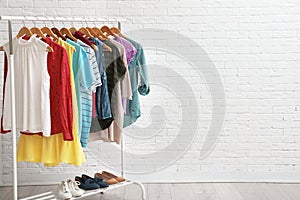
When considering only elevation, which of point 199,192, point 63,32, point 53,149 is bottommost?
point 199,192

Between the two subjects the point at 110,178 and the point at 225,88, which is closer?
the point at 110,178

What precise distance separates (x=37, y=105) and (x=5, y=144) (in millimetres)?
1407

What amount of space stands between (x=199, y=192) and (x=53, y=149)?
1.45 m

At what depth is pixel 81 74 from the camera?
3479mm

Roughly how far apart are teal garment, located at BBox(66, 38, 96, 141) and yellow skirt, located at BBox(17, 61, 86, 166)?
0.04 metres

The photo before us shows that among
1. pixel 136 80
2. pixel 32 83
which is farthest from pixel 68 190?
pixel 136 80

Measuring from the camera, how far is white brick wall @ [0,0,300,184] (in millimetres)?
4594

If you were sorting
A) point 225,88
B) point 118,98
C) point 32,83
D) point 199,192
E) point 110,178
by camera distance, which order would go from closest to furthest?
point 32,83 < point 118,98 < point 110,178 < point 199,192 < point 225,88

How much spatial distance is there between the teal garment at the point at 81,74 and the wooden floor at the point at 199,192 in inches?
39.7

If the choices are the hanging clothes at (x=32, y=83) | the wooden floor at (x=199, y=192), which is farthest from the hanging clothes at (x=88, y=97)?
the wooden floor at (x=199, y=192)

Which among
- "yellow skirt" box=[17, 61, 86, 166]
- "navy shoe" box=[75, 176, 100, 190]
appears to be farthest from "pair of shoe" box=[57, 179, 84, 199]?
"yellow skirt" box=[17, 61, 86, 166]

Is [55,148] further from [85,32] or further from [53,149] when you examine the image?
[85,32]

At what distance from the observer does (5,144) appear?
4621 mm

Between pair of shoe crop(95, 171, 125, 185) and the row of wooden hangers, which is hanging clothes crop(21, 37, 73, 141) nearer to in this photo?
the row of wooden hangers
